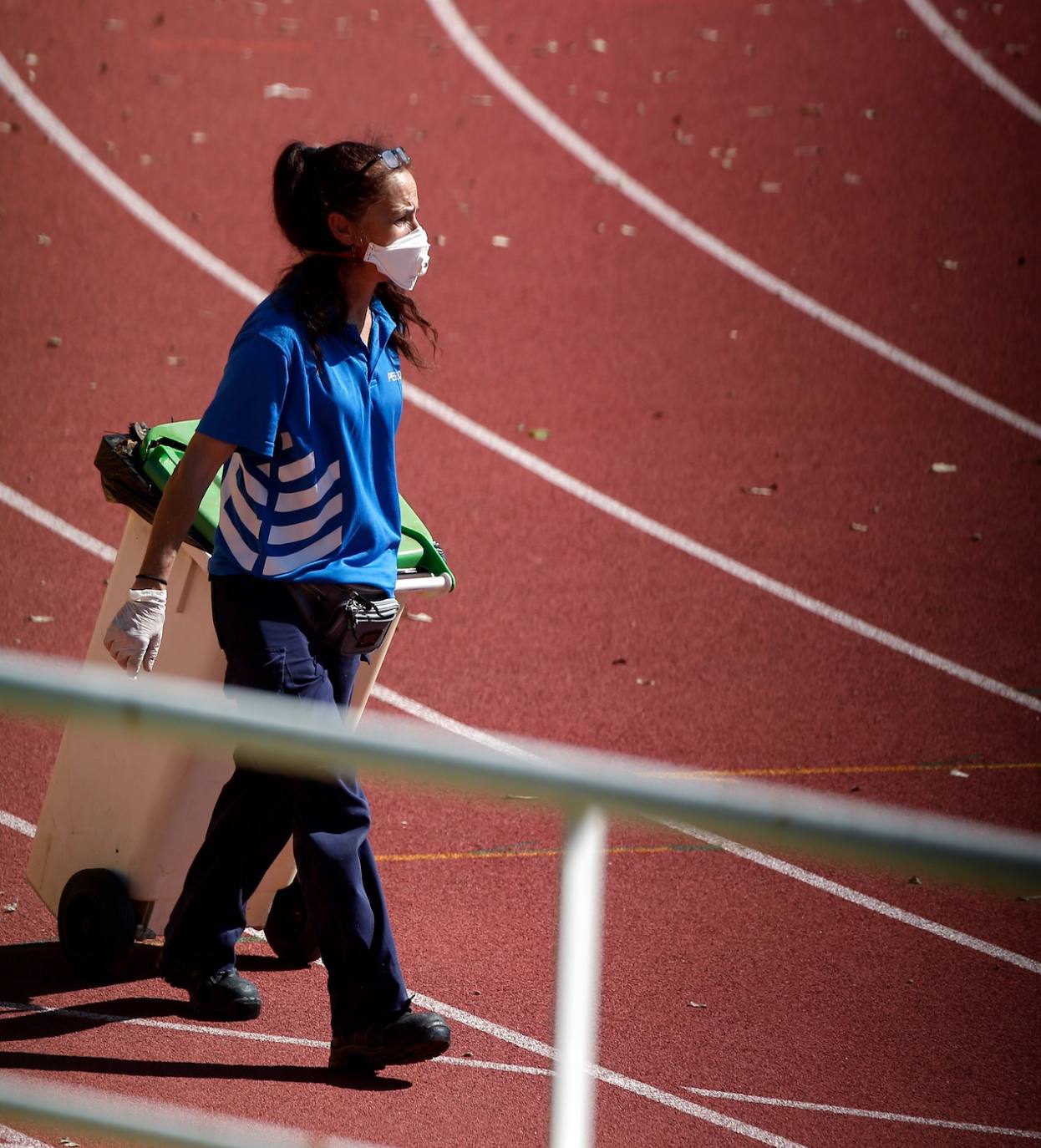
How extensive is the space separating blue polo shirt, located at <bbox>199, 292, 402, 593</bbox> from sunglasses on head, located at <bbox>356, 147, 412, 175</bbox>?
1.22 ft

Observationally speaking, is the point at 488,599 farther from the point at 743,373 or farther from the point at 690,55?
the point at 690,55

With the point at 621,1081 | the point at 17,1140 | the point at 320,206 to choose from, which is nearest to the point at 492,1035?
the point at 621,1081

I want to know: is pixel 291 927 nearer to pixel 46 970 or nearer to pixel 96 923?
pixel 96 923

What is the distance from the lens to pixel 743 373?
9.05 meters

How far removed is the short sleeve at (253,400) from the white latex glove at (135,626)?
388 mm

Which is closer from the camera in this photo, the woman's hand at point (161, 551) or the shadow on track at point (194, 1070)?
the woman's hand at point (161, 551)

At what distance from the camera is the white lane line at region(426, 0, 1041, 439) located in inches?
360

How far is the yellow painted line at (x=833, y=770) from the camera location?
5.77m

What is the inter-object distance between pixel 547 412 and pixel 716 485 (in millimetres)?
1071

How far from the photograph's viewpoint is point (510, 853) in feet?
16.9

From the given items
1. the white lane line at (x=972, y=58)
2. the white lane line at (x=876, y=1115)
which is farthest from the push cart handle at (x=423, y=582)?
the white lane line at (x=972, y=58)

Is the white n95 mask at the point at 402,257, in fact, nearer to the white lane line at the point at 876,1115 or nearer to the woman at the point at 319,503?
the woman at the point at 319,503

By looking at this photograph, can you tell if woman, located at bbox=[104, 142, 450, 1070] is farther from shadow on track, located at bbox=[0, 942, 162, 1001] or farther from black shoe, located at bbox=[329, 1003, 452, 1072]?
shadow on track, located at bbox=[0, 942, 162, 1001]

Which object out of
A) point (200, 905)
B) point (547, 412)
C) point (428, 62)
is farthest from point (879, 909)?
point (428, 62)
